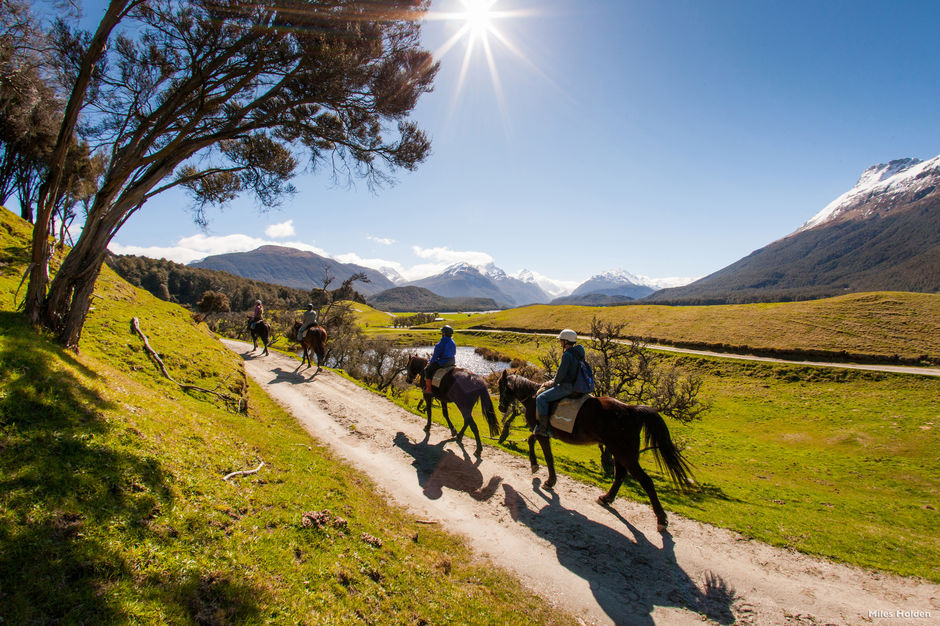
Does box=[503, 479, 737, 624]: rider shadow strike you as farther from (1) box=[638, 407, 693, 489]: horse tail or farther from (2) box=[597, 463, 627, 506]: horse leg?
(1) box=[638, 407, 693, 489]: horse tail

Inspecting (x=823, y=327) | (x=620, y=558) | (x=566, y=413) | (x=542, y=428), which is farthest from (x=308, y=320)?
(x=823, y=327)

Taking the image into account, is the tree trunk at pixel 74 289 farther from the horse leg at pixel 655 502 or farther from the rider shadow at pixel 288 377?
the horse leg at pixel 655 502

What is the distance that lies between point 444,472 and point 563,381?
4.71 m

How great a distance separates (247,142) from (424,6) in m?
7.91

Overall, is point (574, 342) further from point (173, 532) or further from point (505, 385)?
point (173, 532)

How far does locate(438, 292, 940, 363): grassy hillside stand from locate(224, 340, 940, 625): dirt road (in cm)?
4487

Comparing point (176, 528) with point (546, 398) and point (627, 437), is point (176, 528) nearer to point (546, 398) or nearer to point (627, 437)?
point (546, 398)

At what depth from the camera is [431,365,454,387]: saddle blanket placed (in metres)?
13.2

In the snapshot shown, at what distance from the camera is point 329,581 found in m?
5.04

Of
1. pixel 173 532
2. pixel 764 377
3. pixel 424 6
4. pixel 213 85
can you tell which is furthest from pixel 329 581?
pixel 764 377

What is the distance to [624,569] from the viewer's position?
22.6 ft

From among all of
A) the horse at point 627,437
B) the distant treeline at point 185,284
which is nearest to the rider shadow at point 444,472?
the horse at point 627,437

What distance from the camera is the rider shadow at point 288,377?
19.7 m

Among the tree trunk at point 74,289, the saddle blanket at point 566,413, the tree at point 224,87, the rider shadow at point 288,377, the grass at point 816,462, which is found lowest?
the grass at point 816,462
